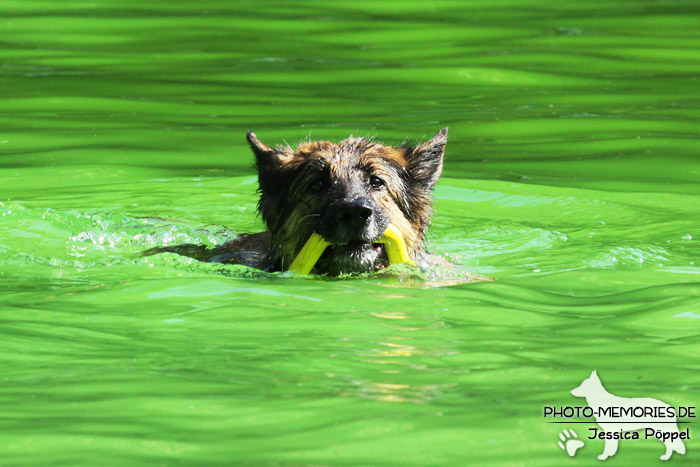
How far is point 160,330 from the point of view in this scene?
6355mm

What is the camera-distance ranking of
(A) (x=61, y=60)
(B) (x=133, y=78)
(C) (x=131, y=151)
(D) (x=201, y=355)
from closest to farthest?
1. (D) (x=201, y=355)
2. (C) (x=131, y=151)
3. (B) (x=133, y=78)
4. (A) (x=61, y=60)

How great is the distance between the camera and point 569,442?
4547 millimetres

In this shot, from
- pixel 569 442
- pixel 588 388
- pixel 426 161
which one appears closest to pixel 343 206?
pixel 426 161

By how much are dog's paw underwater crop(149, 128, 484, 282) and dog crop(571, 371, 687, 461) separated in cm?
308

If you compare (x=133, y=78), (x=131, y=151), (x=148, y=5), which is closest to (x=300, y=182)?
(x=131, y=151)

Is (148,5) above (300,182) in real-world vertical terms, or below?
above

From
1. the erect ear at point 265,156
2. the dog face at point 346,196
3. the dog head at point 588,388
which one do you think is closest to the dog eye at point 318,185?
the dog face at point 346,196

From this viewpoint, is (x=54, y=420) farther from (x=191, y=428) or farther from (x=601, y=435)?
(x=601, y=435)

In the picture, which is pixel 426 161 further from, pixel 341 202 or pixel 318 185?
pixel 341 202

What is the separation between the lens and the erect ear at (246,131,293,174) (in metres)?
8.80

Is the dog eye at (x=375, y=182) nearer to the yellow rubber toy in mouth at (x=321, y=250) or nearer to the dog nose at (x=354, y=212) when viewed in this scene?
the yellow rubber toy in mouth at (x=321, y=250)

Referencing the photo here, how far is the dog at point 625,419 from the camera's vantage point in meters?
4.54

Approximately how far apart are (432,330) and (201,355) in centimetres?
130

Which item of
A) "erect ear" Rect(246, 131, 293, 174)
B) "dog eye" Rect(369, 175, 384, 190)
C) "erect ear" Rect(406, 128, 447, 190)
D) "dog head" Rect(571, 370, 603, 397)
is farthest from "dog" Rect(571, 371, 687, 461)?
"erect ear" Rect(246, 131, 293, 174)
